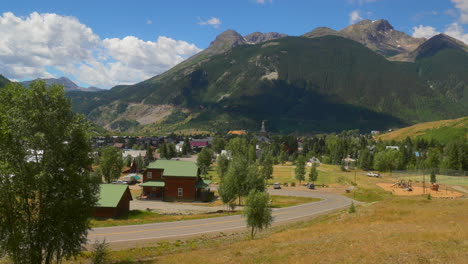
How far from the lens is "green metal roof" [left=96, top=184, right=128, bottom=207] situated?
182 feet

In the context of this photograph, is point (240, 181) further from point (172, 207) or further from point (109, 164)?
point (109, 164)

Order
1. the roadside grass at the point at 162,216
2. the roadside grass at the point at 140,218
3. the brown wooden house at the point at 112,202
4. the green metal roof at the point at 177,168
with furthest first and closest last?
the green metal roof at the point at 177,168 < the brown wooden house at the point at 112,202 < the roadside grass at the point at 162,216 < the roadside grass at the point at 140,218

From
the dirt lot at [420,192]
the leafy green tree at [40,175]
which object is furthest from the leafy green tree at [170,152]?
the leafy green tree at [40,175]

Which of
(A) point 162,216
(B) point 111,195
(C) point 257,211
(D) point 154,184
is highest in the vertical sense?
(C) point 257,211

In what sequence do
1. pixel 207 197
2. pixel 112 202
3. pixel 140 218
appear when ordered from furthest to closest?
pixel 207 197 < pixel 140 218 < pixel 112 202

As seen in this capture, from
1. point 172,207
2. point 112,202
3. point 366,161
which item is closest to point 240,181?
point 172,207

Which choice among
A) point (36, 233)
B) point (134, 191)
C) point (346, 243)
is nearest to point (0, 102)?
point (36, 233)

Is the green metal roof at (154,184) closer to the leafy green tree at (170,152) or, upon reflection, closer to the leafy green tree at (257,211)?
the leafy green tree at (257,211)

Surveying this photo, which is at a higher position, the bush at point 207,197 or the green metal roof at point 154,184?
the green metal roof at point 154,184

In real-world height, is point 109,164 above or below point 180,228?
above

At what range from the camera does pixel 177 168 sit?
269 ft

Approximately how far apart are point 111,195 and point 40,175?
36.9m

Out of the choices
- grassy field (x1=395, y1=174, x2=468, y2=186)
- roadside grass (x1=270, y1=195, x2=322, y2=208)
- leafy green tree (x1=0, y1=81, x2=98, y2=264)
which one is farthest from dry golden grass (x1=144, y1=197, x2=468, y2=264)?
grassy field (x1=395, y1=174, x2=468, y2=186)

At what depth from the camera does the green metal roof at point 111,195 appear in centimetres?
5556
